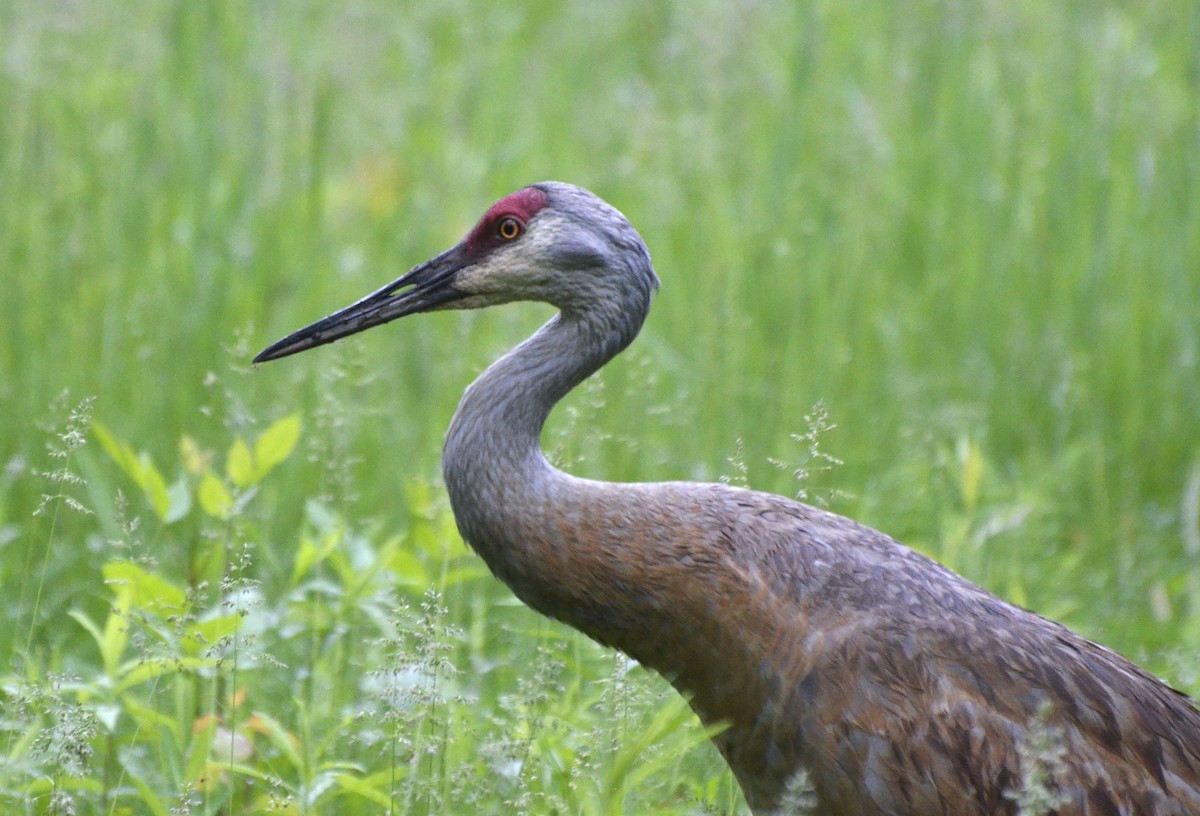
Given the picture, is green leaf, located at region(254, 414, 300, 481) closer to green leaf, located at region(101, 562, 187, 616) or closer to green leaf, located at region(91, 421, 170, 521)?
green leaf, located at region(91, 421, 170, 521)

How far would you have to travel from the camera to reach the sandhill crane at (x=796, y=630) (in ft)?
11.0

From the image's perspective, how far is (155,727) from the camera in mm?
3703

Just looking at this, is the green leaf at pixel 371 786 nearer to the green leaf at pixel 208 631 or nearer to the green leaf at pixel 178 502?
the green leaf at pixel 208 631

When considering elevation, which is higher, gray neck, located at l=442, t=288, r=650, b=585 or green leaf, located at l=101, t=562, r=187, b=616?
gray neck, located at l=442, t=288, r=650, b=585

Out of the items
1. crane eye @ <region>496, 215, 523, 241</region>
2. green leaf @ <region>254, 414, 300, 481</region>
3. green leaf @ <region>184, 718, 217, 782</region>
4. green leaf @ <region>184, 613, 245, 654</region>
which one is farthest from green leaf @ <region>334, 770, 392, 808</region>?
crane eye @ <region>496, 215, 523, 241</region>

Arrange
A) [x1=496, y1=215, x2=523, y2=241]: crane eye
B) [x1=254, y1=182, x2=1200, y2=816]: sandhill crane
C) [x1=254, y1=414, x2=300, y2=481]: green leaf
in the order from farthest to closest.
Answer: [x1=254, y1=414, x2=300, y2=481]: green leaf
[x1=496, y1=215, x2=523, y2=241]: crane eye
[x1=254, y1=182, x2=1200, y2=816]: sandhill crane

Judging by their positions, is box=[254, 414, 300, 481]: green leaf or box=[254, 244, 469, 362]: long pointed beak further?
box=[254, 414, 300, 481]: green leaf

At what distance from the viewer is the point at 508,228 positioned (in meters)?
3.71

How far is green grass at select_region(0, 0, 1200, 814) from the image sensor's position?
377 cm

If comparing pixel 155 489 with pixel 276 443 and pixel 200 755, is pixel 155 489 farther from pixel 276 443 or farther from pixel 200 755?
pixel 200 755

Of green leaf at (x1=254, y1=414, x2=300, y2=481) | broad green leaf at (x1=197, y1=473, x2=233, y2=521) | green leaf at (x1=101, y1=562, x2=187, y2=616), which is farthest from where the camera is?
green leaf at (x1=254, y1=414, x2=300, y2=481)

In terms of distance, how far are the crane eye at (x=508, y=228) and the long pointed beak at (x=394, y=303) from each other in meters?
0.10

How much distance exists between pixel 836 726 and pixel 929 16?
15.1 ft

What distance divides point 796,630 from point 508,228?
110cm
